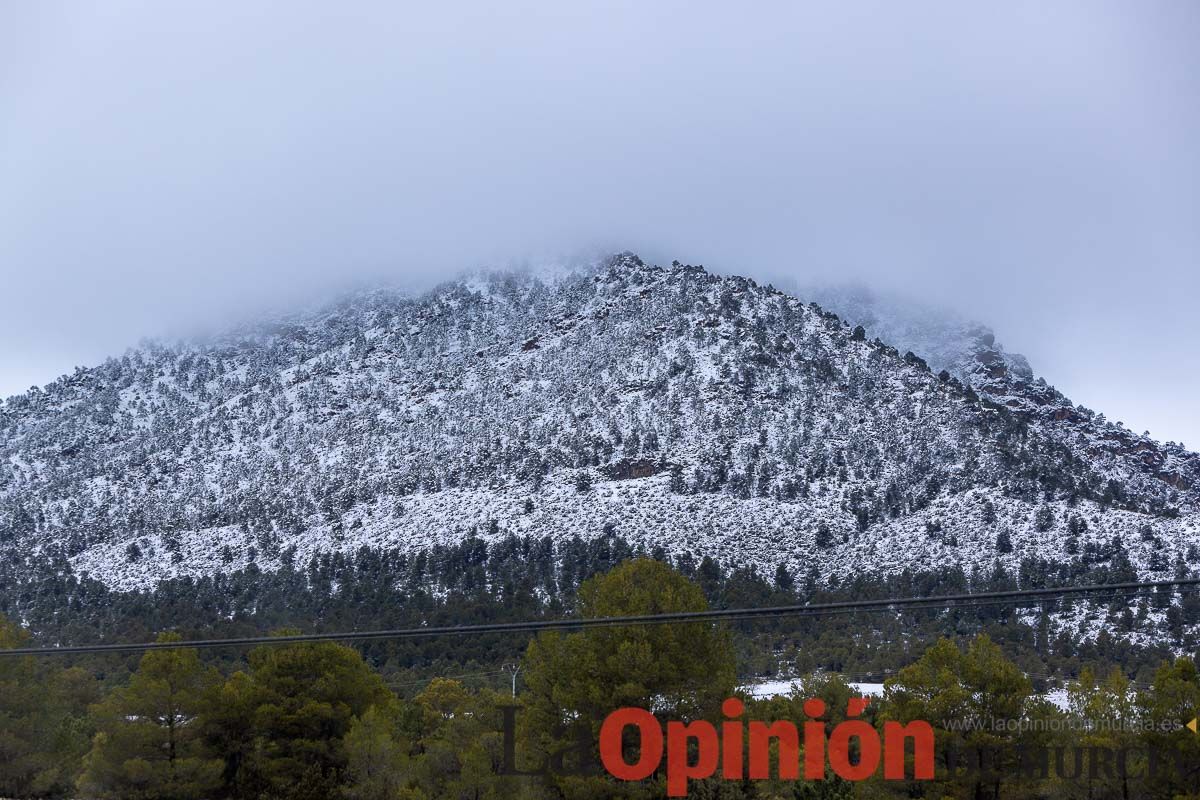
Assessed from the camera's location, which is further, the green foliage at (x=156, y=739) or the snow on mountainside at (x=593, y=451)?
the snow on mountainside at (x=593, y=451)

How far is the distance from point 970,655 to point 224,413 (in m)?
95.7

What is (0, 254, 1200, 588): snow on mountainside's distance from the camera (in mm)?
72000

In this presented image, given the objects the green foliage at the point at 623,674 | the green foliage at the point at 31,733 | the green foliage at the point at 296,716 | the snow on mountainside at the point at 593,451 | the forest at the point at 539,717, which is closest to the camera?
the forest at the point at 539,717

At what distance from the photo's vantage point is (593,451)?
88750 millimetres

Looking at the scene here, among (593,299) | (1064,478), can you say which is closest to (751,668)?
(1064,478)

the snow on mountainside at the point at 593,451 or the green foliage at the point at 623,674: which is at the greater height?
the snow on mountainside at the point at 593,451

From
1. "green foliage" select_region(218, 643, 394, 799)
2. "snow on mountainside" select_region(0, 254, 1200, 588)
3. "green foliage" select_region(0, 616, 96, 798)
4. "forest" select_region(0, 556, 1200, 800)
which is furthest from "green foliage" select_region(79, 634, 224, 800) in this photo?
"snow on mountainside" select_region(0, 254, 1200, 588)

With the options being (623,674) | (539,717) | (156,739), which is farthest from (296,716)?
(623,674)

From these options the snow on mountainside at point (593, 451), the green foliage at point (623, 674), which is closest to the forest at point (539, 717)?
the green foliage at point (623, 674)

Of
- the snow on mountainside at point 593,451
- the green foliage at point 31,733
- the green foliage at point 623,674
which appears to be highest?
the snow on mountainside at point 593,451

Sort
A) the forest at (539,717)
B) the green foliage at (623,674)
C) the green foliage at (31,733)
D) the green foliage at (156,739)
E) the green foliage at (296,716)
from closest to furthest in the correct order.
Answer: the forest at (539,717)
the green foliage at (623,674)
the green foliage at (156,739)
the green foliage at (296,716)
the green foliage at (31,733)

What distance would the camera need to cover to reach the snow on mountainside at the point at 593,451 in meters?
72.0

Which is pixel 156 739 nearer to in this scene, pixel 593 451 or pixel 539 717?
pixel 539 717

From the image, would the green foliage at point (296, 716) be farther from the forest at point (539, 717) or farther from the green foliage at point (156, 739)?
the green foliage at point (156, 739)
